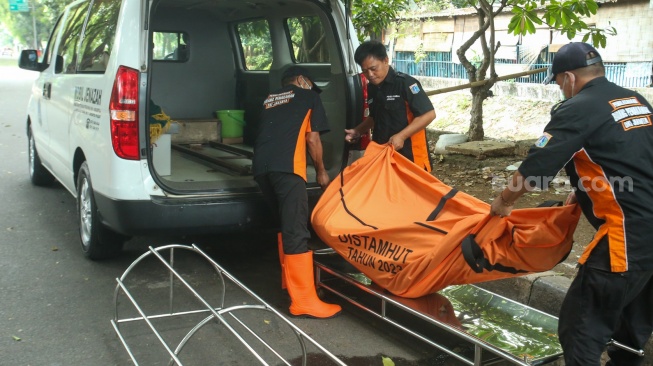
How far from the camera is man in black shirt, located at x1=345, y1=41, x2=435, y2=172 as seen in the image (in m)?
4.46

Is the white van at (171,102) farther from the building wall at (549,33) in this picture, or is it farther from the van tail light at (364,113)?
the building wall at (549,33)

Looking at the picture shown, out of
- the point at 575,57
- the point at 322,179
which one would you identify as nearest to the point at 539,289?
the point at 322,179

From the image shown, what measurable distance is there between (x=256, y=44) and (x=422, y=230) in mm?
4248

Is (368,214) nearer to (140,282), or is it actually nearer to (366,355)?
(366,355)

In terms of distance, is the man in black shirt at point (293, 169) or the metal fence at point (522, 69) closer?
the man in black shirt at point (293, 169)

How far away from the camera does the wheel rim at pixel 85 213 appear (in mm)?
5043

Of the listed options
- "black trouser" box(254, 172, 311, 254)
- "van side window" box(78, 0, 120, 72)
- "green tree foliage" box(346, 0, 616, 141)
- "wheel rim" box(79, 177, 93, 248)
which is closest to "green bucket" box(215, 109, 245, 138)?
"green tree foliage" box(346, 0, 616, 141)

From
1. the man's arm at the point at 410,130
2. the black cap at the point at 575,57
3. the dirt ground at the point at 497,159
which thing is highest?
the black cap at the point at 575,57

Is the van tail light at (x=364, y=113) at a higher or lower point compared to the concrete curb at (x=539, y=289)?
higher

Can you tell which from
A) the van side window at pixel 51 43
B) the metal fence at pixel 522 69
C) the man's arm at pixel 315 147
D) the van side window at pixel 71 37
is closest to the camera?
the man's arm at pixel 315 147

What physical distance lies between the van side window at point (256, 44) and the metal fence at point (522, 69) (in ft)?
21.3

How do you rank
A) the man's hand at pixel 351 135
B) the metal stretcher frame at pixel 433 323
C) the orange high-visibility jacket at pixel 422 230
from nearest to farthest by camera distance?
the metal stretcher frame at pixel 433 323 → the orange high-visibility jacket at pixel 422 230 → the man's hand at pixel 351 135

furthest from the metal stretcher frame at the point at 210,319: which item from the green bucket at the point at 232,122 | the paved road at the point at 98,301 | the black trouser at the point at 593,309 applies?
the green bucket at the point at 232,122

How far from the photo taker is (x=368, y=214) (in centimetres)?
405
